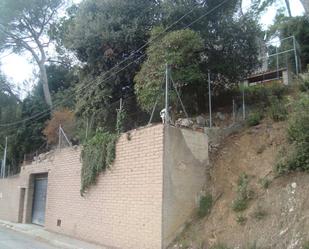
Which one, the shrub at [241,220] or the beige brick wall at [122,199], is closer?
the shrub at [241,220]

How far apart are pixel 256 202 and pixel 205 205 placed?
5.23 feet

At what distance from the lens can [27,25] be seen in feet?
98.3

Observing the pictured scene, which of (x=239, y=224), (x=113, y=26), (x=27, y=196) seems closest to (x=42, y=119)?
(x=27, y=196)

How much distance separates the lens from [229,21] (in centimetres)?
1484

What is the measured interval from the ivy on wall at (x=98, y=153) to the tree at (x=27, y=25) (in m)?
17.6

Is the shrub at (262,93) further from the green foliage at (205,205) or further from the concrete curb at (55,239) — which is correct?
the concrete curb at (55,239)

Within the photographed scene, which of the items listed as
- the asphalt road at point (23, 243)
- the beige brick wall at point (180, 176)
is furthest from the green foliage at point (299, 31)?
the asphalt road at point (23, 243)

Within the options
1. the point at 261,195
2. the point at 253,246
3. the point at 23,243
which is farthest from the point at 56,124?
the point at 253,246

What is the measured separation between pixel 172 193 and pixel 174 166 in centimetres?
71

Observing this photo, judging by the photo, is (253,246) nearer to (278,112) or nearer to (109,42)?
(278,112)

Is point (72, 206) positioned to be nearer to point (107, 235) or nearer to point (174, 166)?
point (107, 235)

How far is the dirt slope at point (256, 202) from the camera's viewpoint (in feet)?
26.1

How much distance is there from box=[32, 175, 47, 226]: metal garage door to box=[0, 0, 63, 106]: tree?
11.4 m

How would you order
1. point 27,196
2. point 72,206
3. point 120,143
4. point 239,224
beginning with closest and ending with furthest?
1. point 239,224
2. point 120,143
3. point 72,206
4. point 27,196
